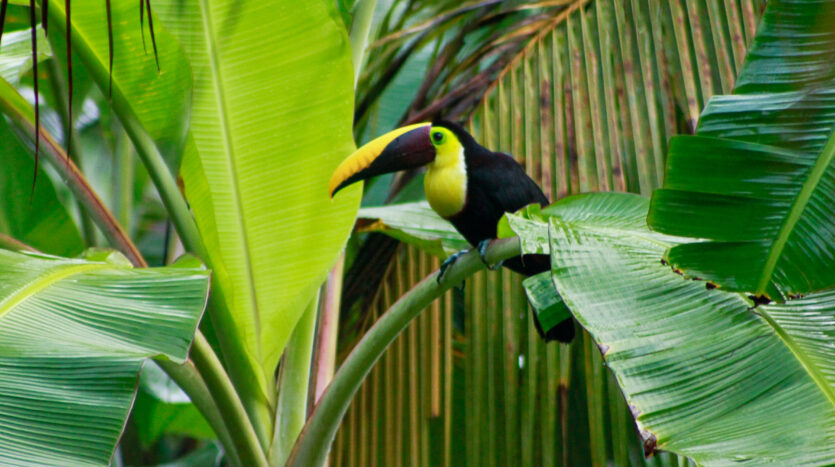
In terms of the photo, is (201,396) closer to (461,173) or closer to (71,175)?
(71,175)

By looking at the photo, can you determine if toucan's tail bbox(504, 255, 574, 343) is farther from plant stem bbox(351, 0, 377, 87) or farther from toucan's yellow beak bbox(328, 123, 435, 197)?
plant stem bbox(351, 0, 377, 87)

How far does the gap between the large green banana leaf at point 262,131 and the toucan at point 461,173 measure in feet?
0.68

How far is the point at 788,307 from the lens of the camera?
39.5 inches

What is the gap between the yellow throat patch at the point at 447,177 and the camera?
1.83 metres

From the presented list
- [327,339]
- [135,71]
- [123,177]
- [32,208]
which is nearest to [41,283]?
[135,71]

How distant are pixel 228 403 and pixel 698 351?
31.1 inches

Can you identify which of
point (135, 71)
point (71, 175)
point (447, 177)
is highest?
point (135, 71)

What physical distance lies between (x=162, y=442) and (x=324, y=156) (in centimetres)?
240

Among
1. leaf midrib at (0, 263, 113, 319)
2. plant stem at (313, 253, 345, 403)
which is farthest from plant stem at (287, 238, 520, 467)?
leaf midrib at (0, 263, 113, 319)

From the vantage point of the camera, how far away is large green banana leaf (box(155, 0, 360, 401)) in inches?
61.1

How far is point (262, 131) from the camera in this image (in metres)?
1.57

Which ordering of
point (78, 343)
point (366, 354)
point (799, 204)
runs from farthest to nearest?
point (366, 354) → point (78, 343) → point (799, 204)

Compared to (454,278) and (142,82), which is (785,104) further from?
(142,82)

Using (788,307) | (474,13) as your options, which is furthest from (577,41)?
(788,307)
